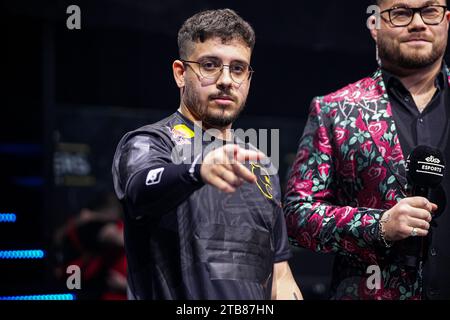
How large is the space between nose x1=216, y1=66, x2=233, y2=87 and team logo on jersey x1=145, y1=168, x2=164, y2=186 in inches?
18.5

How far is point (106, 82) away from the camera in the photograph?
6.57 m

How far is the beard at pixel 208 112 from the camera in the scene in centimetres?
265

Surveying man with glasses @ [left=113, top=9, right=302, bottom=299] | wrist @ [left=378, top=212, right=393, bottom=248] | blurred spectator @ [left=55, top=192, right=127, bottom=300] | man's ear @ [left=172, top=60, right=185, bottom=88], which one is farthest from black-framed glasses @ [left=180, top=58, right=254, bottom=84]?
blurred spectator @ [left=55, top=192, right=127, bottom=300]

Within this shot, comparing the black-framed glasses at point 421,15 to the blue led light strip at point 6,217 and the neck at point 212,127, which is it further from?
the blue led light strip at point 6,217

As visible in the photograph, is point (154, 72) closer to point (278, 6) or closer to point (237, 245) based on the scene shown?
point (278, 6)

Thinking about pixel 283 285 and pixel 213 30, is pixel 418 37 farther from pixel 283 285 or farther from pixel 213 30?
pixel 283 285

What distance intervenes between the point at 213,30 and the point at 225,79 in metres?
0.18

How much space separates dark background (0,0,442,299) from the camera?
5035mm

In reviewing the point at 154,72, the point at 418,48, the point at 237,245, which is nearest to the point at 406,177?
the point at 418,48

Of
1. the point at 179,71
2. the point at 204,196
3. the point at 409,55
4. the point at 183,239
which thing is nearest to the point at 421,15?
the point at 409,55

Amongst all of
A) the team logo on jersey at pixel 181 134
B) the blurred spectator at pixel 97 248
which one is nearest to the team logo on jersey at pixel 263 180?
the team logo on jersey at pixel 181 134

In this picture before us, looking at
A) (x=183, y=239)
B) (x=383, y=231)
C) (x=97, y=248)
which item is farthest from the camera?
(x=97, y=248)

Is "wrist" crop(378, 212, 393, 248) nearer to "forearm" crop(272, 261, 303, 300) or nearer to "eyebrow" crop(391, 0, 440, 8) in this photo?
"forearm" crop(272, 261, 303, 300)

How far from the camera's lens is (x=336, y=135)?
3008mm
